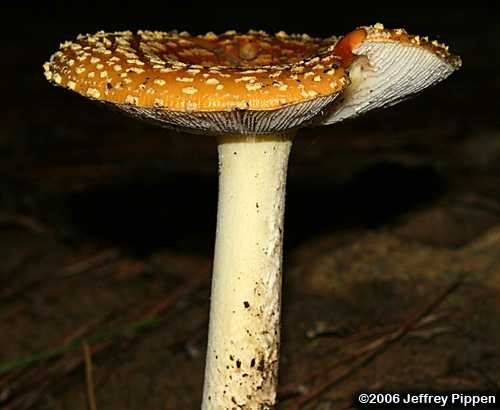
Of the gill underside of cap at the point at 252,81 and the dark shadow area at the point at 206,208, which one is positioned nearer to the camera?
the gill underside of cap at the point at 252,81

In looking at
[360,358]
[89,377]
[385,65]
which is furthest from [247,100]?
[89,377]

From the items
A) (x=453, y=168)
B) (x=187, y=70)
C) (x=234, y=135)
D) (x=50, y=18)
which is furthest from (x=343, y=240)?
(x=50, y=18)

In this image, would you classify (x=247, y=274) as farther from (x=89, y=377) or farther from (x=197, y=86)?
(x=89, y=377)


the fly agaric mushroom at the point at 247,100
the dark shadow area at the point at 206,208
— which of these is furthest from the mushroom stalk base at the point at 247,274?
the dark shadow area at the point at 206,208

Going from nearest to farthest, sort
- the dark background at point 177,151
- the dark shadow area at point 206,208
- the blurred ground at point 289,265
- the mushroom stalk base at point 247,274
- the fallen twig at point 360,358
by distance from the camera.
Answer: the mushroom stalk base at point 247,274 → the fallen twig at point 360,358 → the blurred ground at point 289,265 → the dark shadow area at point 206,208 → the dark background at point 177,151

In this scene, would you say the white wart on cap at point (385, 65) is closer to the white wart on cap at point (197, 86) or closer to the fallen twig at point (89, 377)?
the white wart on cap at point (197, 86)

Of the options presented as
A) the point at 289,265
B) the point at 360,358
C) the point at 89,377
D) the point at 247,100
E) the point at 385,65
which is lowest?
the point at 89,377


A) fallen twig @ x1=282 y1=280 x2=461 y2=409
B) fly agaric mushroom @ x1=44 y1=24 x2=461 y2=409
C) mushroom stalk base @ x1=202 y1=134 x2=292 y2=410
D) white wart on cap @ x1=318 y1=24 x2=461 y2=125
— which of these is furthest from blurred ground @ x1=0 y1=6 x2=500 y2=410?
white wart on cap @ x1=318 y1=24 x2=461 y2=125
